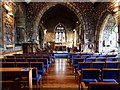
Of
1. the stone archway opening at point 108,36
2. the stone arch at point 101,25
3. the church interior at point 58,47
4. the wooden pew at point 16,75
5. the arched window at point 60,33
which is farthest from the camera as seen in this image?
the arched window at point 60,33

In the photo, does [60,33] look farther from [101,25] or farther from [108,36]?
[101,25]

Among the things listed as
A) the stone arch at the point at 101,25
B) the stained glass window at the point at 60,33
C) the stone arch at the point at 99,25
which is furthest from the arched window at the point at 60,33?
the stone arch at the point at 101,25

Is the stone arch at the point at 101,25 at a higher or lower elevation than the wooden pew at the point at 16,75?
higher

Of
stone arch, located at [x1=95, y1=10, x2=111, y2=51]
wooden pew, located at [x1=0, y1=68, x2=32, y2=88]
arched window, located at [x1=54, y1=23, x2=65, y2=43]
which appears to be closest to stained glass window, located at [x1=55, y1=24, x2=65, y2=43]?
arched window, located at [x1=54, y1=23, x2=65, y2=43]

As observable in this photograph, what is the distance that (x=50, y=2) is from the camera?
16.9 meters

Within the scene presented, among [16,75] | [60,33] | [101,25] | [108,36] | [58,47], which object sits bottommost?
[16,75]

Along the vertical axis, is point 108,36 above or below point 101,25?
below

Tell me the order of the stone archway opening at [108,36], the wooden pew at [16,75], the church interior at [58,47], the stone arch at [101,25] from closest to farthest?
the wooden pew at [16,75] → the church interior at [58,47] → the stone arch at [101,25] → the stone archway opening at [108,36]

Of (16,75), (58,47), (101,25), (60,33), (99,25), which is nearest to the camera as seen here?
(16,75)

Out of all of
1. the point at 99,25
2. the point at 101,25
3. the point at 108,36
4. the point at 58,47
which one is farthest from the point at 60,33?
the point at 101,25

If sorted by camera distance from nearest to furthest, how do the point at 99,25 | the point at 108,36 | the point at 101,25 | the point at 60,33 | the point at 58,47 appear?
the point at 101,25 → the point at 99,25 → the point at 108,36 → the point at 58,47 → the point at 60,33

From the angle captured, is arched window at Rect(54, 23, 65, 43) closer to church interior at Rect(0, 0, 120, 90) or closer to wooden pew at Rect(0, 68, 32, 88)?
church interior at Rect(0, 0, 120, 90)

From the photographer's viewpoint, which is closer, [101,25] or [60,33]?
[101,25]

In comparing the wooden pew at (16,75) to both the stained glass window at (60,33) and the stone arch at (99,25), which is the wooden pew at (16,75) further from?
the stained glass window at (60,33)
